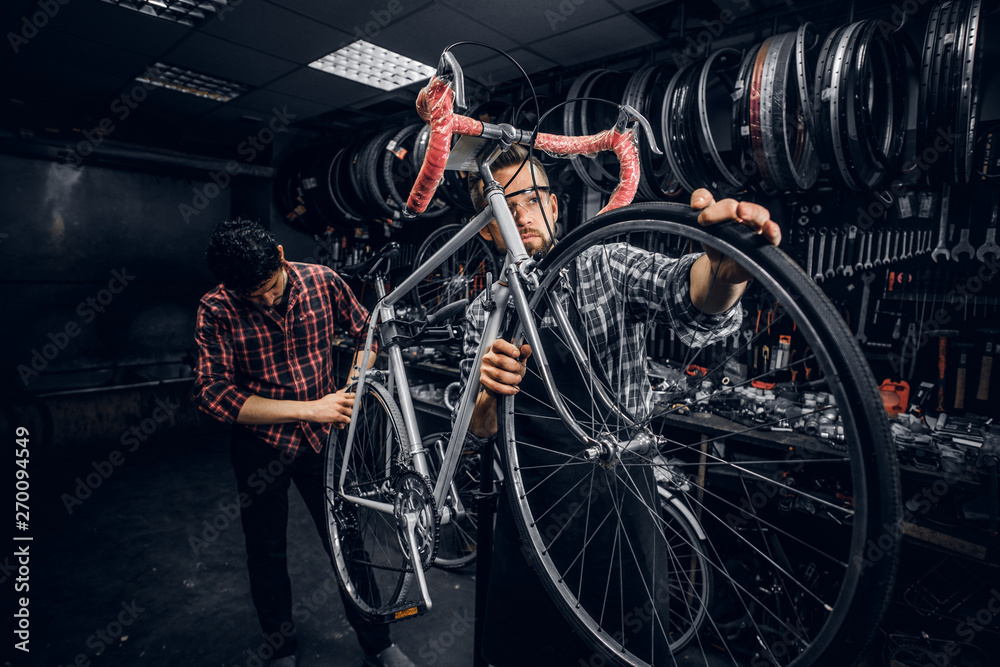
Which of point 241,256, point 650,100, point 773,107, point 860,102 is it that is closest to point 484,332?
point 241,256

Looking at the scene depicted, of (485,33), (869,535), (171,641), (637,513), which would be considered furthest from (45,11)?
(869,535)

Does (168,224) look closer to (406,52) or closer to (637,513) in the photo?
(406,52)

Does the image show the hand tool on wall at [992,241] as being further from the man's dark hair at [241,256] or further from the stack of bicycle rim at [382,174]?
the stack of bicycle rim at [382,174]

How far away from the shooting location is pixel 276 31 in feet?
10.6

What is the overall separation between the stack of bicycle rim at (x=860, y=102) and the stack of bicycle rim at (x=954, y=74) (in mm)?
193

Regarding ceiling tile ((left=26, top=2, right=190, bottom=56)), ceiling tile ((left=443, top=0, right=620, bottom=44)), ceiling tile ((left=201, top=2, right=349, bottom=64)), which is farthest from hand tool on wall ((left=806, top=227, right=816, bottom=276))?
ceiling tile ((left=26, top=2, right=190, bottom=56))

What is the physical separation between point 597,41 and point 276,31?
211 cm

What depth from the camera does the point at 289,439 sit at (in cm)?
194

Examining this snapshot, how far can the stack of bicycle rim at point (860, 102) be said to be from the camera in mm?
1980

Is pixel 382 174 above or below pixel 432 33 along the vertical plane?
below

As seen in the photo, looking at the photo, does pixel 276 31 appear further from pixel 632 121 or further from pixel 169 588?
pixel 169 588

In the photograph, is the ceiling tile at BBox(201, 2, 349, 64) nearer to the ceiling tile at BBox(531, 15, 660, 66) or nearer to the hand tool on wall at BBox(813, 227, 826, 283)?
the ceiling tile at BBox(531, 15, 660, 66)

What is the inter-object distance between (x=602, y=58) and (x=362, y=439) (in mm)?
3048

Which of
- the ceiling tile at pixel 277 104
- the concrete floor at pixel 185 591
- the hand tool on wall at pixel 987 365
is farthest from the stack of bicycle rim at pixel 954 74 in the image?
the ceiling tile at pixel 277 104
